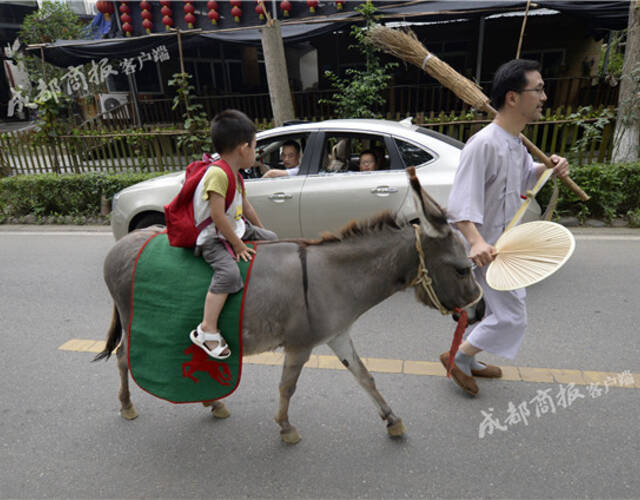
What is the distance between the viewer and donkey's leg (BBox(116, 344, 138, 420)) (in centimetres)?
273

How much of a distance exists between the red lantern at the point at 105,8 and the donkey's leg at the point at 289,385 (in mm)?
13716

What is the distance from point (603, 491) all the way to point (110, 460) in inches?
110

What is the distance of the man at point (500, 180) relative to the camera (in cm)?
226

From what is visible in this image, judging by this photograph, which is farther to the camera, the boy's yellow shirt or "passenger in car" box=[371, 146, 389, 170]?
"passenger in car" box=[371, 146, 389, 170]

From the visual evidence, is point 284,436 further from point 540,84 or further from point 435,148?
point 435,148

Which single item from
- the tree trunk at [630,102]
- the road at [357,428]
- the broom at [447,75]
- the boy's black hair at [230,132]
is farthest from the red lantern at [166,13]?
the boy's black hair at [230,132]

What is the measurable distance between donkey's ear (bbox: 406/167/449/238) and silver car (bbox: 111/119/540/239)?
2106mm

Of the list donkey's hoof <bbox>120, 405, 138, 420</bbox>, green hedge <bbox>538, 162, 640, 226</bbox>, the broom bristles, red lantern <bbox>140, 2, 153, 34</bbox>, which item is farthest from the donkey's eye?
red lantern <bbox>140, 2, 153, 34</bbox>

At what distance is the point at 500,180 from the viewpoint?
2.43 m

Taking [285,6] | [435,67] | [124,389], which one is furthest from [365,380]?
[285,6]

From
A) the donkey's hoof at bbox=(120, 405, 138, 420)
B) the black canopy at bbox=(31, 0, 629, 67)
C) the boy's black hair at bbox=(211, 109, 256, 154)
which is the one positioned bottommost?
the donkey's hoof at bbox=(120, 405, 138, 420)

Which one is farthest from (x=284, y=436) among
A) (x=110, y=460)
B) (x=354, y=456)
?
(x=110, y=460)

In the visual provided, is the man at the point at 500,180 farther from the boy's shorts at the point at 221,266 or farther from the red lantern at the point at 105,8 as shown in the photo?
the red lantern at the point at 105,8

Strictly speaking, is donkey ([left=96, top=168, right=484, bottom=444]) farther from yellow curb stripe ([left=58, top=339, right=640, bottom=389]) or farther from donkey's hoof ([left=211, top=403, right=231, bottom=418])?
yellow curb stripe ([left=58, top=339, right=640, bottom=389])
